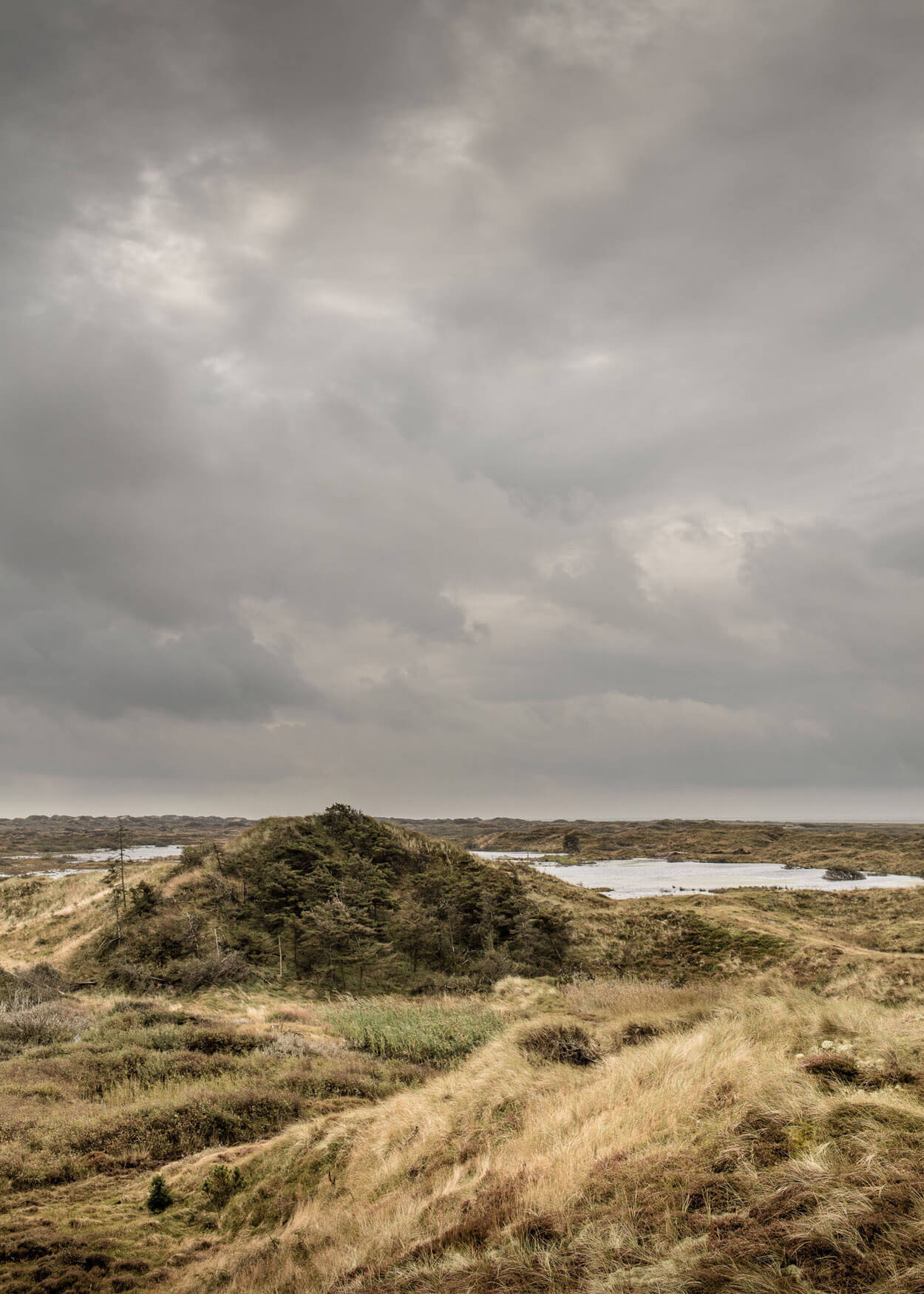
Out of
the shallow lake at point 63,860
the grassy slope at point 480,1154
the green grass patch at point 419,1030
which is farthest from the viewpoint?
the shallow lake at point 63,860

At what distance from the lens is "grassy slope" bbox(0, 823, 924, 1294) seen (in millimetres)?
4770

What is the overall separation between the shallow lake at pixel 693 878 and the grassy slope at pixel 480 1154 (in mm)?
49976

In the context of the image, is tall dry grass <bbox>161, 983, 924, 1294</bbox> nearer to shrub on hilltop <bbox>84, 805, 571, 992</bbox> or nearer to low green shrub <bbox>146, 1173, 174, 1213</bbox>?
low green shrub <bbox>146, 1173, 174, 1213</bbox>

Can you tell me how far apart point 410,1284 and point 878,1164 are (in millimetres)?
4041

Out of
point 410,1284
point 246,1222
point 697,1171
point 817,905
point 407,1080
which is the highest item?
point 697,1171

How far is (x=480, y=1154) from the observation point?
8203mm

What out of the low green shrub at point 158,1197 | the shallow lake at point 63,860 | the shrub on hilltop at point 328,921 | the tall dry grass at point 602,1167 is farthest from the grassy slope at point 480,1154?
the shallow lake at point 63,860

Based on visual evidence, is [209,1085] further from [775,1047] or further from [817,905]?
[817,905]

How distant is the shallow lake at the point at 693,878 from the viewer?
7300 centimetres

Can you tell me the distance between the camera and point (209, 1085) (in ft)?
41.2

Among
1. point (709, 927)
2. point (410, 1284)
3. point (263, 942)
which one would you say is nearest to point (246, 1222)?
point (410, 1284)

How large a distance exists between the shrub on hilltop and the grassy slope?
12.6 meters

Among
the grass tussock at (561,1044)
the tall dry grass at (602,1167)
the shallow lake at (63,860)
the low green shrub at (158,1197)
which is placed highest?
the tall dry grass at (602,1167)

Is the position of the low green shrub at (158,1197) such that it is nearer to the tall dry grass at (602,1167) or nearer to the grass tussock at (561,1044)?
the tall dry grass at (602,1167)
